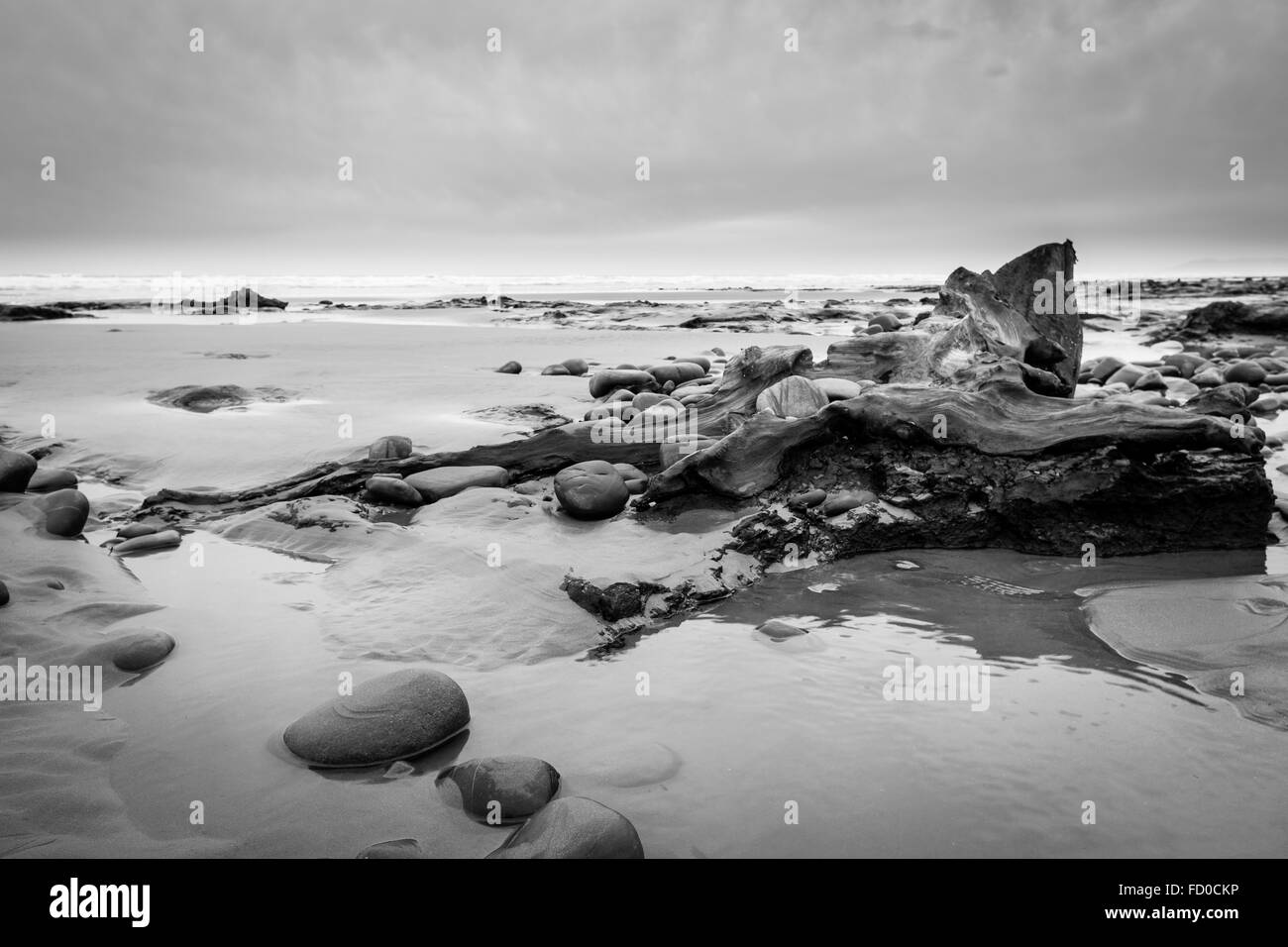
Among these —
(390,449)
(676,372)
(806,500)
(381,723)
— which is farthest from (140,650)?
(676,372)

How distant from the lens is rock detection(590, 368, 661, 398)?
8383mm

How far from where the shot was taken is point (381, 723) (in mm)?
2365

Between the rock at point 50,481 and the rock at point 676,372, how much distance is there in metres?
5.53

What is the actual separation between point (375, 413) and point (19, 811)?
214 inches

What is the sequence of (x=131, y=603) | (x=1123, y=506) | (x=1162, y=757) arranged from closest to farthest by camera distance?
(x=1162, y=757) → (x=131, y=603) → (x=1123, y=506)

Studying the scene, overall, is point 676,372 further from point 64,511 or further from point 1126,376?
point 64,511

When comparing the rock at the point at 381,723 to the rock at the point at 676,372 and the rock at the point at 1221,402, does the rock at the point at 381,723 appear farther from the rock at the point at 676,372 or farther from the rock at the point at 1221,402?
the rock at the point at 676,372

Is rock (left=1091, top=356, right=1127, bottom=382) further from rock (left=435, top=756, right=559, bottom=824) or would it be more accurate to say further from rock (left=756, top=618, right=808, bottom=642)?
rock (left=435, top=756, right=559, bottom=824)

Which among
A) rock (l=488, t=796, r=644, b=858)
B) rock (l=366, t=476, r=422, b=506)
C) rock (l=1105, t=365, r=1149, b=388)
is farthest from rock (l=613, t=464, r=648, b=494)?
rock (l=1105, t=365, r=1149, b=388)

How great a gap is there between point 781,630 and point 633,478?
2.00 metres

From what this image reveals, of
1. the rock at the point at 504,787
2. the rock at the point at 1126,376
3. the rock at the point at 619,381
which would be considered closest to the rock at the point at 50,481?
the rock at the point at 504,787
